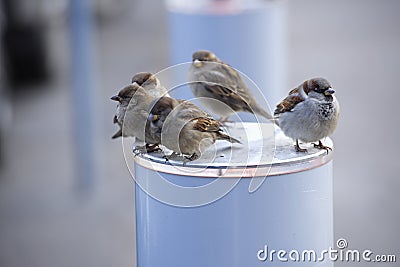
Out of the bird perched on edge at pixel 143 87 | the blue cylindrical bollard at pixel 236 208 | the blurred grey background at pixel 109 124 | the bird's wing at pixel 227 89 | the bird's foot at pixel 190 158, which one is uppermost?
the bird perched on edge at pixel 143 87

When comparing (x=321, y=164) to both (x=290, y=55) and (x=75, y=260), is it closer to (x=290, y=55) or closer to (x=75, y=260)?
(x=75, y=260)

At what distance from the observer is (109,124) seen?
367 inches

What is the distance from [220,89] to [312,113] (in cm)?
56

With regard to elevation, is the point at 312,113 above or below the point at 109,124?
above

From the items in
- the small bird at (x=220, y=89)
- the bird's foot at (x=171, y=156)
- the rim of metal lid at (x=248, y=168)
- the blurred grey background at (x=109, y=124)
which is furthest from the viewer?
the blurred grey background at (x=109, y=124)

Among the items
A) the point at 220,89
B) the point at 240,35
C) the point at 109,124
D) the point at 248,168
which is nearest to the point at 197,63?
the point at 220,89

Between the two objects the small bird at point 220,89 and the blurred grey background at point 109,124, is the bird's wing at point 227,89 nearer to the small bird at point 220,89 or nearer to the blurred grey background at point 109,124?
the small bird at point 220,89

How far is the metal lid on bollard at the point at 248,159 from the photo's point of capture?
2248 millimetres

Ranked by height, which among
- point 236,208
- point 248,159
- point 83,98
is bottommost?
point 83,98

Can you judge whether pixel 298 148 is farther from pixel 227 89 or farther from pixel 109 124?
pixel 109 124

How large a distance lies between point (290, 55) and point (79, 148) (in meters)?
5.11

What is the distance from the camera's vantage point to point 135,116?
250 centimetres

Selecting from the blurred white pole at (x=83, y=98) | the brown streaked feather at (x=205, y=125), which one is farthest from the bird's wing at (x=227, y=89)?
the blurred white pole at (x=83, y=98)

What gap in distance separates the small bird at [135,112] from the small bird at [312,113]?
43 centimetres
